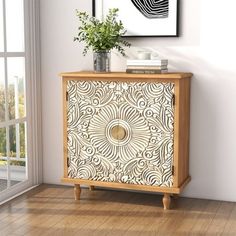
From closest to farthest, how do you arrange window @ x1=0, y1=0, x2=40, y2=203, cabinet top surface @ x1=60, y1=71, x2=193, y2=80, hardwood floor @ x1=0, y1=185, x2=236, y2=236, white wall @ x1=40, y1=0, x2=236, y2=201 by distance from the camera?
hardwood floor @ x1=0, y1=185, x2=236, y2=236
cabinet top surface @ x1=60, y1=71, x2=193, y2=80
white wall @ x1=40, y1=0, x2=236, y2=201
window @ x1=0, y1=0, x2=40, y2=203

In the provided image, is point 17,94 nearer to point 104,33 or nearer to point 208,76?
point 104,33

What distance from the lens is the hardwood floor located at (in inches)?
111

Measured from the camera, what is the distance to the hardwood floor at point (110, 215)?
111 inches

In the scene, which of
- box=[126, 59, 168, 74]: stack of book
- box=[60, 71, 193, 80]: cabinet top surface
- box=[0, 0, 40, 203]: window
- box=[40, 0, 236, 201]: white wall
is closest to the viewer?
box=[60, 71, 193, 80]: cabinet top surface

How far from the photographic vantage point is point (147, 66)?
10.4ft

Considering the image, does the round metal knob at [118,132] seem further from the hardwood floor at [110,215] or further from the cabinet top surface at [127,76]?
the hardwood floor at [110,215]

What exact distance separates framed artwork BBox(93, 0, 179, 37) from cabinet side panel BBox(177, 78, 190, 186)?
419mm

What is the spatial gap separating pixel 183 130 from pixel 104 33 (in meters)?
0.85

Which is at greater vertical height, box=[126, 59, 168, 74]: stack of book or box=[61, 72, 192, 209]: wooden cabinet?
box=[126, 59, 168, 74]: stack of book

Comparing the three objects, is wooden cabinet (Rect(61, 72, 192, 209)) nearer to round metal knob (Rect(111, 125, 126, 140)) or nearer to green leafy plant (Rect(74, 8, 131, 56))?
round metal knob (Rect(111, 125, 126, 140))

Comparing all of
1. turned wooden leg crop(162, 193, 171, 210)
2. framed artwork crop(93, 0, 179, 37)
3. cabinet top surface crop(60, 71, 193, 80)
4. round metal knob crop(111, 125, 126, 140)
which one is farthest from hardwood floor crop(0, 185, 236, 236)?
framed artwork crop(93, 0, 179, 37)

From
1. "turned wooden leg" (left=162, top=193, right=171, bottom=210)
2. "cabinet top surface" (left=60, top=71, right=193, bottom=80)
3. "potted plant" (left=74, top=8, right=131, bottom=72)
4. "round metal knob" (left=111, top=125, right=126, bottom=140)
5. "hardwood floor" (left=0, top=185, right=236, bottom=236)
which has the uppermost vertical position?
"potted plant" (left=74, top=8, right=131, bottom=72)

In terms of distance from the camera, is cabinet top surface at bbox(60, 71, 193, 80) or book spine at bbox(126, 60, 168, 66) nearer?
cabinet top surface at bbox(60, 71, 193, 80)

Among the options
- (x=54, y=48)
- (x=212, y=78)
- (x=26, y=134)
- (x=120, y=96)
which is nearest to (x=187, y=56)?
(x=212, y=78)
